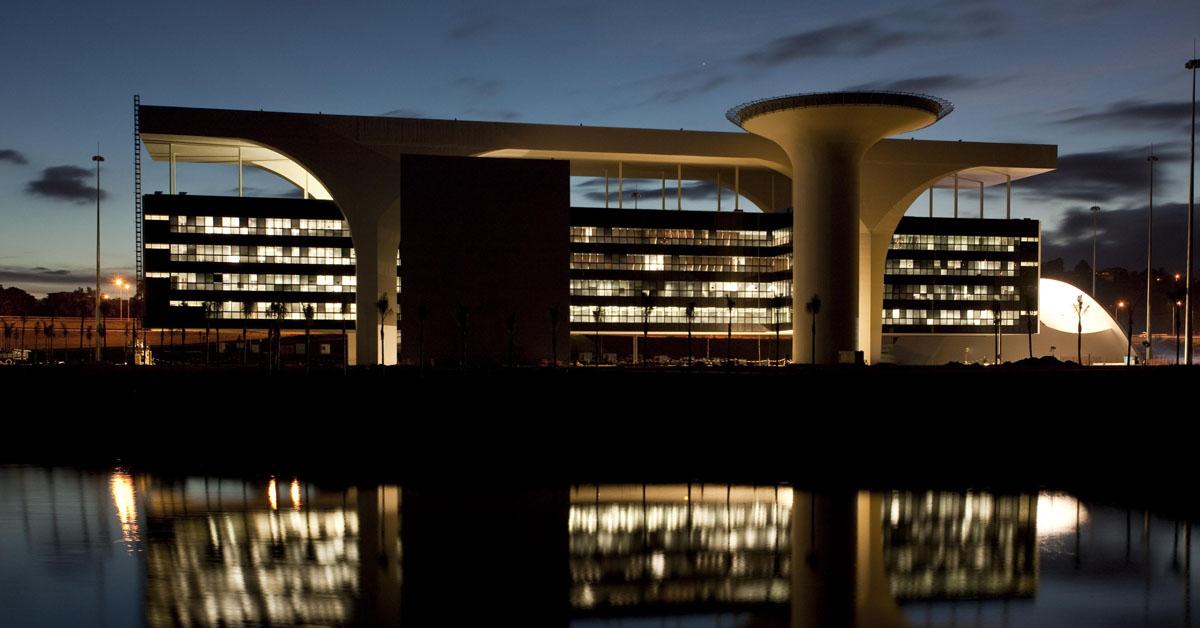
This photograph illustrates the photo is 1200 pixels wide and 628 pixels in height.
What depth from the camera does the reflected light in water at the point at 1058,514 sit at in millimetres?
23234

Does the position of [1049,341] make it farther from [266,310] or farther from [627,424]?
[627,424]

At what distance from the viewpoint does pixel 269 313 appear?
84.5 metres

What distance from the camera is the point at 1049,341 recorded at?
95625 millimetres

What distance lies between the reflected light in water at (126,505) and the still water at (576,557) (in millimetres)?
84

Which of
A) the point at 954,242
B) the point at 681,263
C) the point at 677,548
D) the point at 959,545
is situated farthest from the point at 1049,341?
the point at 677,548

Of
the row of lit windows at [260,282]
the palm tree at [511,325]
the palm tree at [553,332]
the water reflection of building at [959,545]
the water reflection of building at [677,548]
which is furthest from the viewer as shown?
the row of lit windows at [260,282]

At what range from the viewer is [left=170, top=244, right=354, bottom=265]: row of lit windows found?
8300 cm

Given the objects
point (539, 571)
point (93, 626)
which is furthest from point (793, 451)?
point (93, 626)

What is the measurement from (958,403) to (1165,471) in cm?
734

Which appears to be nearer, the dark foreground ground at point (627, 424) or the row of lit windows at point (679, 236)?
the dark foreground ground at point (627, 424)

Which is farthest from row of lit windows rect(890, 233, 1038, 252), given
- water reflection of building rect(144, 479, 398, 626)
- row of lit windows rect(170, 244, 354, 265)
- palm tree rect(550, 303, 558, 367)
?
water reflection of building rect(144, 479, 398, 626)

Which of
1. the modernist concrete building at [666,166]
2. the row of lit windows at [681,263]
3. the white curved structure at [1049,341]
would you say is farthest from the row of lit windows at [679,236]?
the white curved structure at [1049,341]

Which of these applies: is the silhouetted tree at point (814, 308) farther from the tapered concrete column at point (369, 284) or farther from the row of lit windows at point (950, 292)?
the tapered concrete column at point (369, 284)

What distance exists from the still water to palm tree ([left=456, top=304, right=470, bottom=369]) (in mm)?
34662
